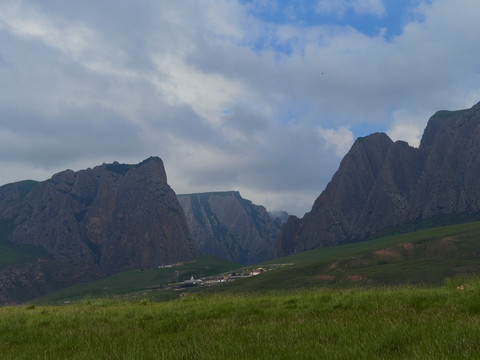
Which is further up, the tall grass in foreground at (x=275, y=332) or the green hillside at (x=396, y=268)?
the tall grass in foreground at (x=275, y=332)

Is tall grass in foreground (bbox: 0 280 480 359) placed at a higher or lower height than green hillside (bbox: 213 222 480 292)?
higher

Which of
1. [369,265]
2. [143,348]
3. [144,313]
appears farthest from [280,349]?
[369,265]

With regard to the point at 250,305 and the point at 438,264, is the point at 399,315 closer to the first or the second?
the point at 250,305

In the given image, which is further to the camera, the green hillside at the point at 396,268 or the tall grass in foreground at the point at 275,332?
the green hillside at the point at 396,268

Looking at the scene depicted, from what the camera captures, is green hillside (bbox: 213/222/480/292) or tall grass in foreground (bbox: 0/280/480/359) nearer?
tall grass in foreground (bbox: 0/280/480/359)

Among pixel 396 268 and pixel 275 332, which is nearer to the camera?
pixel 275 332

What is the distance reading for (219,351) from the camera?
27.3 feet

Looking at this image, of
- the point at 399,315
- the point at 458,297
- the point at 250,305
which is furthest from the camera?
the point at 250,305

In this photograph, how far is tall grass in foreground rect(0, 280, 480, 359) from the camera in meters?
7.72

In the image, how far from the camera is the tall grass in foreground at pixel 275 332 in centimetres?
772

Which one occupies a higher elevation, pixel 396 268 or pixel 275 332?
pixel 275 332

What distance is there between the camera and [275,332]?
33.2 ft

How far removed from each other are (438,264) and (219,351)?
553 feet

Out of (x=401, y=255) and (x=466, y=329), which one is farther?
(x=401, y=255)
